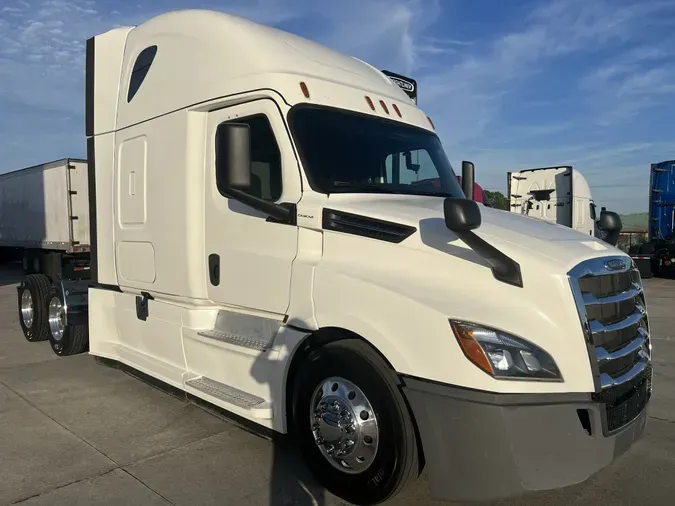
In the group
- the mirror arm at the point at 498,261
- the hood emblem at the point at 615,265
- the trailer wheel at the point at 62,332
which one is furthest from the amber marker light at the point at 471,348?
the trailer wheel at the point at 62,332

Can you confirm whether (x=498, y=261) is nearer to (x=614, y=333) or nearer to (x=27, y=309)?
Answer: (x=614, y=333)

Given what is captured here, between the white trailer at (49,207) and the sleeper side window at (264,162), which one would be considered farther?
the white trailer at (49,207)

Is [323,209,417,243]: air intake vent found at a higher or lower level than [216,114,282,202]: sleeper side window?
lower

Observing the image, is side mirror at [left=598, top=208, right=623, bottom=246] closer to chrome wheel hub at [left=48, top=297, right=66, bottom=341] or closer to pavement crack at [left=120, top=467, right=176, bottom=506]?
pavement crack at [left=120, top=467, right=176, bottom=506]

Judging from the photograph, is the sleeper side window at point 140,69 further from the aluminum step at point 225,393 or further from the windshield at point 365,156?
the aluminum step at point 225,393

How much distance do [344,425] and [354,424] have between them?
0.09 meters

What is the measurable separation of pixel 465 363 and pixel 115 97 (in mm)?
4530

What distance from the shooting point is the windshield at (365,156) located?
13.1ft

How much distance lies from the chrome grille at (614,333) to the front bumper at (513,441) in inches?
6.9

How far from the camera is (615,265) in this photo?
11.2ft

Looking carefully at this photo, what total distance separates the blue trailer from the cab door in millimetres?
17374

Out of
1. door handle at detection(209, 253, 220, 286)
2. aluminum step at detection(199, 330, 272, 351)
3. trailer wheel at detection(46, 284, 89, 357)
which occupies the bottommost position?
trailer wheel at detection(46, 284, 89, 357)

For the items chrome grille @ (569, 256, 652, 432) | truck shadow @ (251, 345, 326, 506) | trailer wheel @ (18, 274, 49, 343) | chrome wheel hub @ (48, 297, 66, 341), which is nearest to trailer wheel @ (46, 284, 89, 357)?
chrome wheel hub @ (48, 297, 66, 341)

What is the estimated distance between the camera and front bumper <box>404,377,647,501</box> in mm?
2881
